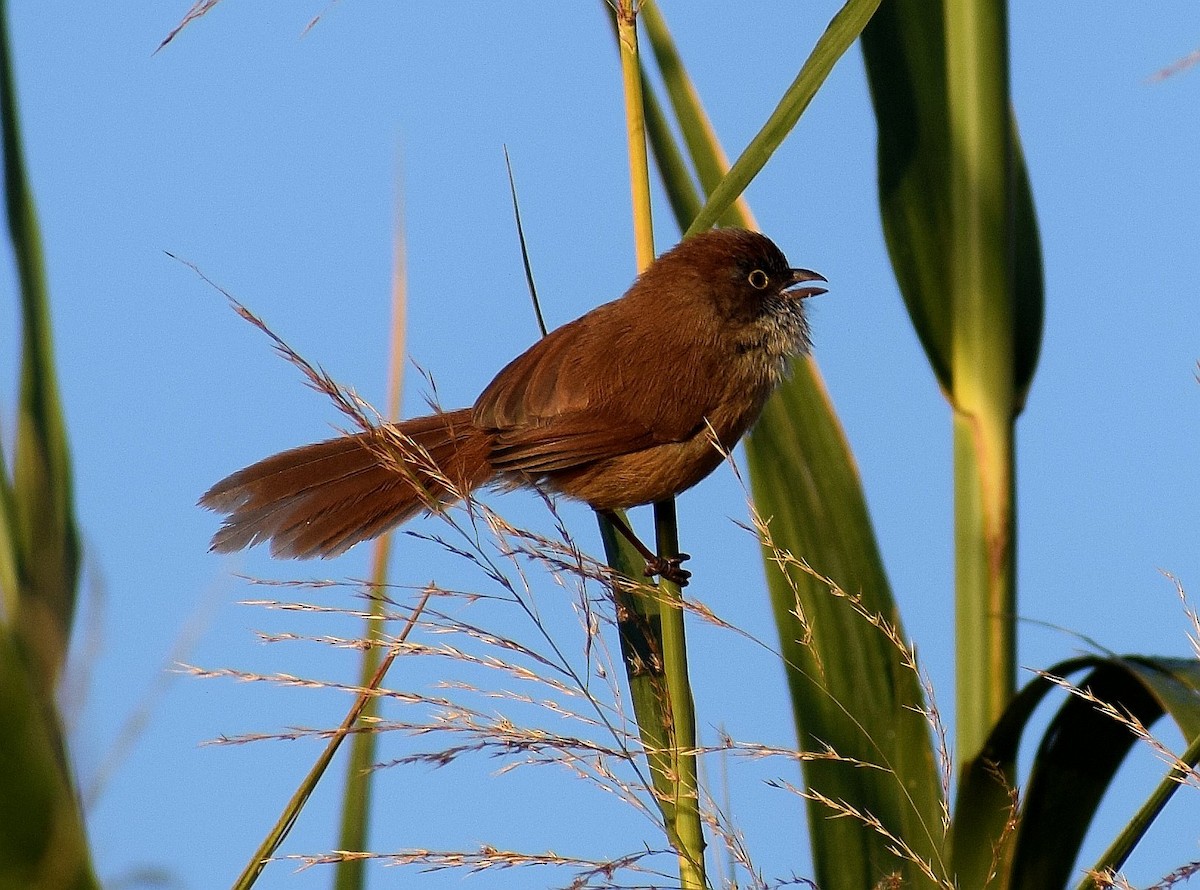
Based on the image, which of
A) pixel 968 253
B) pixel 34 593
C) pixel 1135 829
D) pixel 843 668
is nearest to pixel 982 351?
pixel 968 253

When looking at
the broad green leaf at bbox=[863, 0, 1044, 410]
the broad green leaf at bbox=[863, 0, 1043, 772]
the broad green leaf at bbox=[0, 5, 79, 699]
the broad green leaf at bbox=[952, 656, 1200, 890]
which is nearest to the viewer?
the broad green leaf at bbox=[0, 5, 79, 699]

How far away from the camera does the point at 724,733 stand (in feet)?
5.61

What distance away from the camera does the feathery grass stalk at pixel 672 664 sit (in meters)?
1.72

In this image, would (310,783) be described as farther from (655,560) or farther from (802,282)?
(802,282)

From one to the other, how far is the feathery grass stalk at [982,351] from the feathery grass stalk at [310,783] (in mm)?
1282

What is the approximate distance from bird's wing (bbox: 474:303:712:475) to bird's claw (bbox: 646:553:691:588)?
27 cm

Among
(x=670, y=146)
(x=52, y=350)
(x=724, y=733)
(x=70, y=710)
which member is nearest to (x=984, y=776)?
(x=724, y=733)

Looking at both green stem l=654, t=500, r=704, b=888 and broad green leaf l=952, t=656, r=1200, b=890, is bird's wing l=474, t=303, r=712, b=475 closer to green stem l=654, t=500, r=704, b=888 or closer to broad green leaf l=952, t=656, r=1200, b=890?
green stem l=654, t=500, r=704, b=888

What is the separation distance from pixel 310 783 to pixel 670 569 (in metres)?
0.93

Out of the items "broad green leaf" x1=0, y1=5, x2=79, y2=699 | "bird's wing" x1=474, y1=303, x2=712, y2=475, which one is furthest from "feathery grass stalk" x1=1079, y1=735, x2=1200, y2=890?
"broad green leaf" x1=0, y1=5, x2=79, y2=699

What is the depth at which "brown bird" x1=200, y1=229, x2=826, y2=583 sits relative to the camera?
2564mm

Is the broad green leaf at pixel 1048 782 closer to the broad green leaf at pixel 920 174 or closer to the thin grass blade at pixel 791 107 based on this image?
the broad green leaf at pixel 920 174

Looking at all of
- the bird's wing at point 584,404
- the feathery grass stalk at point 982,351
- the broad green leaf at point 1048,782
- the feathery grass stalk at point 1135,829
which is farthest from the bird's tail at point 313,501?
the feathery grass stalk at point 1135,829

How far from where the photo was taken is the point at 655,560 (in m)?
2.56
